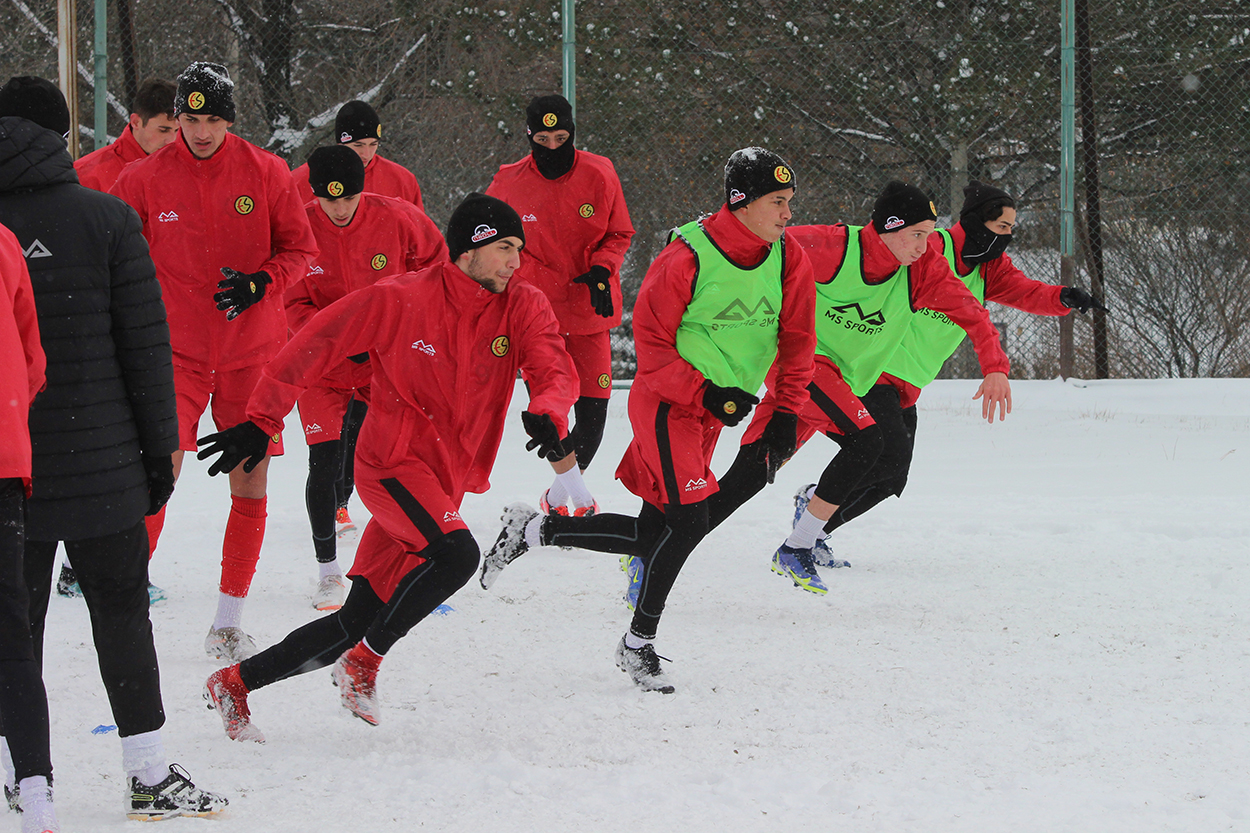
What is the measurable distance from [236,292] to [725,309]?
165 cm

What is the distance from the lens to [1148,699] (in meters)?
3.91

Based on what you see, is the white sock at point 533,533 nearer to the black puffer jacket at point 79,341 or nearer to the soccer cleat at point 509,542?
the soccer cleat at point 509,542

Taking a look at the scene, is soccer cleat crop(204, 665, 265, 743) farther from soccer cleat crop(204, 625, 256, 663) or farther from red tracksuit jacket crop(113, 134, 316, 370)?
red tracksuit jacket crop(113, 134, 316, 370)

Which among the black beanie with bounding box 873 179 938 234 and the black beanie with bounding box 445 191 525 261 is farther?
the black beanie with bounding box 873 179 938 234

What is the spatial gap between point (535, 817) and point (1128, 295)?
890cm

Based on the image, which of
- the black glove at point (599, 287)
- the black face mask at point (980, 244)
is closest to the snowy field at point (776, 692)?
the black glove at point (599, 287)

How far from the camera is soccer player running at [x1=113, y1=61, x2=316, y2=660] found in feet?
14.7

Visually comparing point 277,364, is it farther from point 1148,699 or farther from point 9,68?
point 9,68

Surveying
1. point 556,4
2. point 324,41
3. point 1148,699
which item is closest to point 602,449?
point 556,4

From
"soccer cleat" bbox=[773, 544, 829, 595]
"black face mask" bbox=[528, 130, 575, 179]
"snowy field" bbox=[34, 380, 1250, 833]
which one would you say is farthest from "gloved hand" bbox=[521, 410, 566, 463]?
"black face mask" bbox=[528, 130, 575, 179]

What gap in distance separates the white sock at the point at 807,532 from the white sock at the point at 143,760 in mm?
3072

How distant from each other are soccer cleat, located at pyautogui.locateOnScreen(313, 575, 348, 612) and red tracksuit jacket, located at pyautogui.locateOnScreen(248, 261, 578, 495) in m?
1.51

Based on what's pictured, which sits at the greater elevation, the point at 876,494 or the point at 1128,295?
the point at 1128,295

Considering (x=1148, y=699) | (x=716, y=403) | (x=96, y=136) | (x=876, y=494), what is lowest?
(x=1148, y=699)
